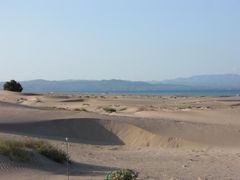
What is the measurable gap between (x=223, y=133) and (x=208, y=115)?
37.8 ft

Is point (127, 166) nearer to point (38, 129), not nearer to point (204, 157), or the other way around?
point (204, 157)

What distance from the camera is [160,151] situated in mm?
20625

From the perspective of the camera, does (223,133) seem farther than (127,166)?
Yes

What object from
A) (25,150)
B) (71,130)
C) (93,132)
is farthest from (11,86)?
(25,150)

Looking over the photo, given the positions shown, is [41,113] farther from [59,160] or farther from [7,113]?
[59,160]

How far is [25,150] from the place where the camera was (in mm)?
13945

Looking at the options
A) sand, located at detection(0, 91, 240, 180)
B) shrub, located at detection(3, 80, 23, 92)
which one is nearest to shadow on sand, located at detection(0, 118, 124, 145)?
sand, located at detection(0, 91, 240, 180)

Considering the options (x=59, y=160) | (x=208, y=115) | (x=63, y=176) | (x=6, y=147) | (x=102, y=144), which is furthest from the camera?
(x=208, y=115)

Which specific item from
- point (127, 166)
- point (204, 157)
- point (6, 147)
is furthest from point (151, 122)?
point (6, 147)

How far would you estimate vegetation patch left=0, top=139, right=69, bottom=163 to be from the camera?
1346 centimetres

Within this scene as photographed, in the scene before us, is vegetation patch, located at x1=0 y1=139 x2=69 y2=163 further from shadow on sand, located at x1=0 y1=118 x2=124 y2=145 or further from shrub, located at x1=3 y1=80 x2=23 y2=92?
shrub, located at x1=3 y1=80 x2=23 y2=92

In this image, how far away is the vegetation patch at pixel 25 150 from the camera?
13.5m

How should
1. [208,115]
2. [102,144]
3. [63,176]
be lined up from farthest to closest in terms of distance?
[208,115] → [102,144] → [63,176]

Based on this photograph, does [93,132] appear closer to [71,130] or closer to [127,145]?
[71,130]
